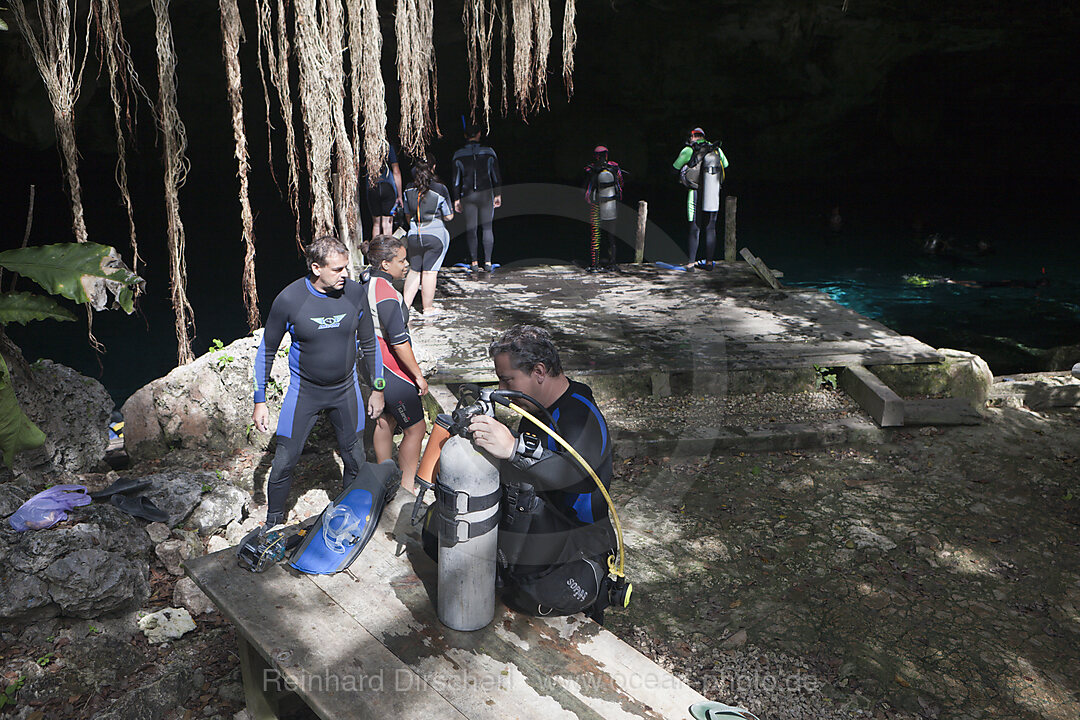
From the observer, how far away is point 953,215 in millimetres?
19344

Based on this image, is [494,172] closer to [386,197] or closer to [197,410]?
[386,197]

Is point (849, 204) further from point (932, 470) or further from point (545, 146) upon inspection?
point (932, 470)

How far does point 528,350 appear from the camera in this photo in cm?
304

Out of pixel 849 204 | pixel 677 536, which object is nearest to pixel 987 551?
pixel 677 536

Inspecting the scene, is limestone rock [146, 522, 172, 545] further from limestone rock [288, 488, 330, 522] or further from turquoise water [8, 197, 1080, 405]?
turquoise water [8, 197, 1080, 405]

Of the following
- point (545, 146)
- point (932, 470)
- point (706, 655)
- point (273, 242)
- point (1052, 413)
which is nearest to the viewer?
point (706, 655)

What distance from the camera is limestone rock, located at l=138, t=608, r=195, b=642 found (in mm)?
3979

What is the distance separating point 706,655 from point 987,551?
7.29 ft

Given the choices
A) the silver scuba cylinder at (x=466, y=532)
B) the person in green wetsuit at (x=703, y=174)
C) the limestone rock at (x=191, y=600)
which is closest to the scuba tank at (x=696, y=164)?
the person in green wetsuit at (x=703, y=174)

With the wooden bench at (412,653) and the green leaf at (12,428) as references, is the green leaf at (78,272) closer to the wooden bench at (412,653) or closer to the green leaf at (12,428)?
the green leaf at (12,428)

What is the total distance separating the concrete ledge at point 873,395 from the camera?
6.59 m

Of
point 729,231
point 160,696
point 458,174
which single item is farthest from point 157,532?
point 729,231

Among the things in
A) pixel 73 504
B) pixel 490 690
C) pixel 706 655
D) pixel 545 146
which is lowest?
pixel 706 655

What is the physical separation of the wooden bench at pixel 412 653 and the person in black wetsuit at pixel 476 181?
679 centimetres
